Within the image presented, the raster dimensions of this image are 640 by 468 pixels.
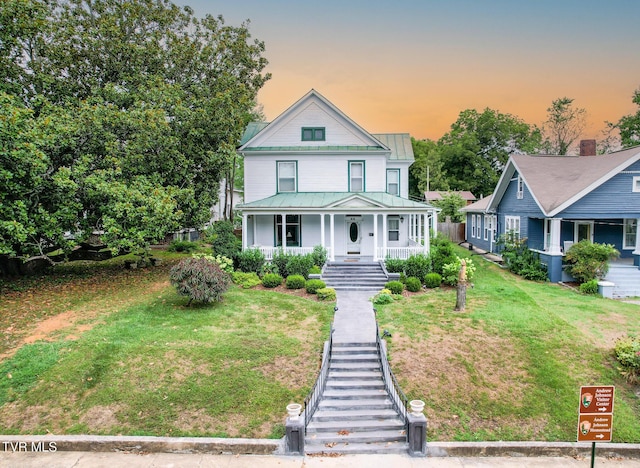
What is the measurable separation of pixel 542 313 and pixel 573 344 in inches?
91.3

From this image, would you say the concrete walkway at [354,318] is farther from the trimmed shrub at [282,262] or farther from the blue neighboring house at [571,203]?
the blue neighboring house at [571,203]

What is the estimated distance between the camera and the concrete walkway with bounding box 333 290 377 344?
1080cm

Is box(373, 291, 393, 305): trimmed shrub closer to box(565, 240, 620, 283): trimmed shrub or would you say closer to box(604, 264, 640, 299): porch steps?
box(565, 240, 620, 283): trimmed shrub

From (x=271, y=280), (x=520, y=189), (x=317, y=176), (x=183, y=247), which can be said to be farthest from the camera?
(x=183, y=247)

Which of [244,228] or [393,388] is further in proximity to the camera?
[244,228]

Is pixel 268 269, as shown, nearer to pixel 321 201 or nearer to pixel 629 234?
pixel 321 201

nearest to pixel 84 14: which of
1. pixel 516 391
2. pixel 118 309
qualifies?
pixel 118 309

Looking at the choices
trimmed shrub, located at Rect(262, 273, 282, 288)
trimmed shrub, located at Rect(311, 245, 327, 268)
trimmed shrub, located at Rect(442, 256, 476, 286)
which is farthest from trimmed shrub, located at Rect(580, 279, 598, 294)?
trimmed shrub, located at Rect(262, 273, 282, 288)

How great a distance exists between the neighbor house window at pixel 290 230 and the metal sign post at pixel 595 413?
51.2 feet

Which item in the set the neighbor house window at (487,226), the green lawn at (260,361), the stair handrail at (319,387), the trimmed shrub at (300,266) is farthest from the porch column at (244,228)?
the neighbor house window at (487,226)

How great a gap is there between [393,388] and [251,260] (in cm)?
1028

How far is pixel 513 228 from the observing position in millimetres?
22328

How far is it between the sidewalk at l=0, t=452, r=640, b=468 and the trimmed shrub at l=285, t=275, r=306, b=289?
8.80 meters

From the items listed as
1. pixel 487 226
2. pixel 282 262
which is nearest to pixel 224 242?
pixel 282 262
